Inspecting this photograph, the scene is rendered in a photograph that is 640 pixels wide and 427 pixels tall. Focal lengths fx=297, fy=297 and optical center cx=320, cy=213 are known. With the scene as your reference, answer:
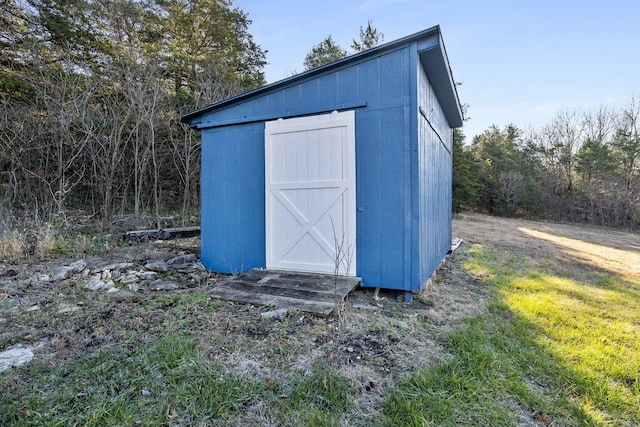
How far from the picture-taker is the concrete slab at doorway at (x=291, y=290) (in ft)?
9.15

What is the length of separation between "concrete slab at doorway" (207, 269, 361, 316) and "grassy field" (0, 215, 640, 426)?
0.23 metres

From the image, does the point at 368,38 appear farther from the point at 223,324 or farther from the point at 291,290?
the point at 223,324

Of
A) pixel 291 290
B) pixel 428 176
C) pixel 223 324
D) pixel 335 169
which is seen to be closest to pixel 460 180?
pixel 428 176

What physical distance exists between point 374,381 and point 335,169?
232 cm

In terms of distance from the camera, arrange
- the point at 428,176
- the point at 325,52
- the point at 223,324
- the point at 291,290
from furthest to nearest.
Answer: the point at 325,52 → the point at 428,176 → the point at 291,290 → the point at 223,324

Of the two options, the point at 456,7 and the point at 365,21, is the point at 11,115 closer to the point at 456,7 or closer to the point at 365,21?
the point at 456,7

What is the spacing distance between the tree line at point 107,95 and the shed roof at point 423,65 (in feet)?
12.9

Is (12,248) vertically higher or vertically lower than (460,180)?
lower

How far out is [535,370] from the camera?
6.68 ft

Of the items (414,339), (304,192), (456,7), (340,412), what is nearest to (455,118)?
(456,7)

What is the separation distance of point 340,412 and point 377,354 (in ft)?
2.12

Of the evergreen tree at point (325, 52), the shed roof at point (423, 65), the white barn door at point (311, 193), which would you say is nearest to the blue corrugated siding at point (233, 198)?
the white barn door at point (311, 193)

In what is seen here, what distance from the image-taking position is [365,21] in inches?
617

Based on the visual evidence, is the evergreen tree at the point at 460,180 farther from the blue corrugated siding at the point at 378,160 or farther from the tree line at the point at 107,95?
the blue corrugated siding at the point at 378,160
